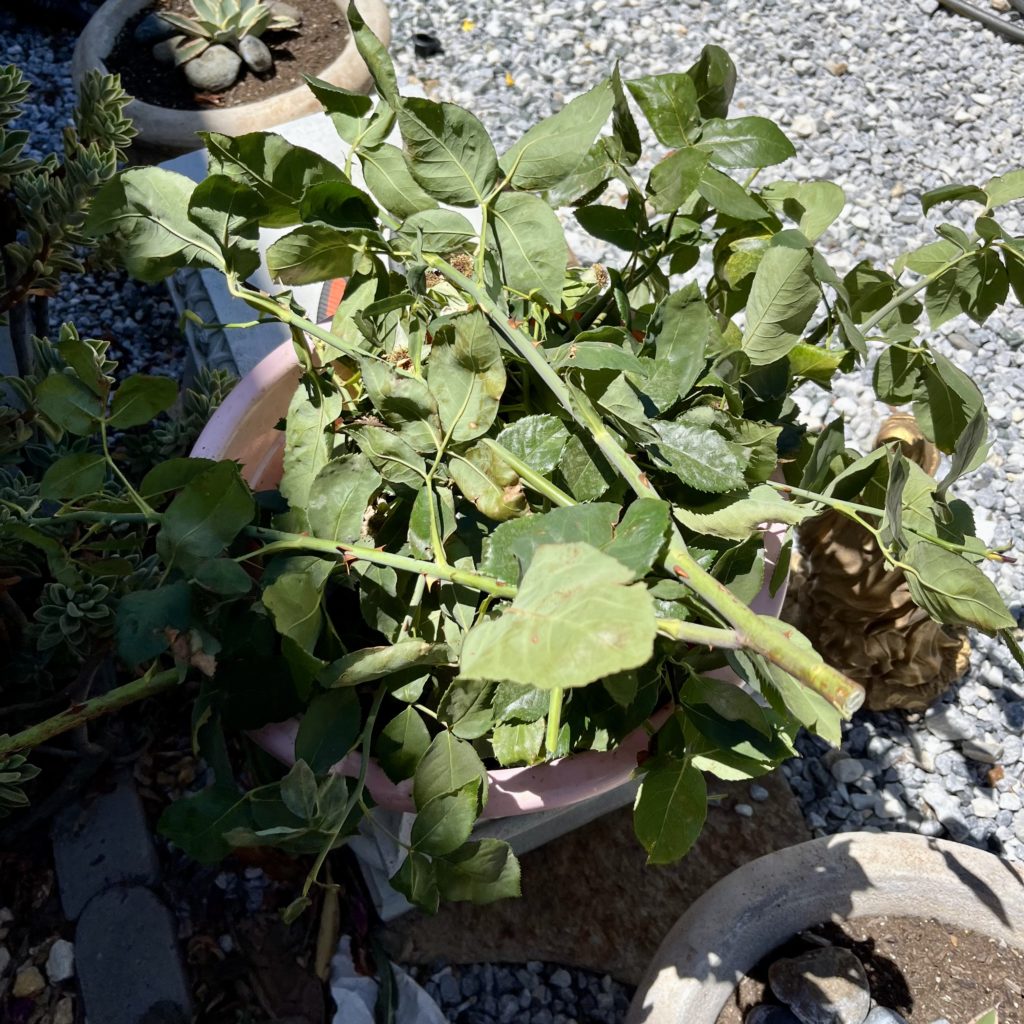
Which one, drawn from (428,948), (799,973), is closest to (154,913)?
(428,948)

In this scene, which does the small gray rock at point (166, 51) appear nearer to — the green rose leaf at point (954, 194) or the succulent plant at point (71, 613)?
the succulent plant at point (71, 613)

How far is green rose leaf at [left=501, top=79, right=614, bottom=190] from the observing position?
862mm

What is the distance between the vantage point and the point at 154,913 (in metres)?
1.39

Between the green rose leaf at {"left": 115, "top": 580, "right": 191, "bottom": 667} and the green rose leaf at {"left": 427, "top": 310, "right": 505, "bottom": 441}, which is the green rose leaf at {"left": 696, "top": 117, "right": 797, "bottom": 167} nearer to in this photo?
the green rose leaf at {"left": 427, "top": 310, "right": 505, "bottom": 441}

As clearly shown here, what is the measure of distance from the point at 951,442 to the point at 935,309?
0.14 metres

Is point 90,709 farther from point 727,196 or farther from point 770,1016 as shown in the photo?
point 770,1016

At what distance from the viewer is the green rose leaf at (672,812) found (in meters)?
0.83

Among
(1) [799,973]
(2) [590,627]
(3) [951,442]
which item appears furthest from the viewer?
(1) [799,973]

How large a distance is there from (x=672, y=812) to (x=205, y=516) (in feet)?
1.50

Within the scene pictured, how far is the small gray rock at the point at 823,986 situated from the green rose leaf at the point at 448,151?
3.07ft

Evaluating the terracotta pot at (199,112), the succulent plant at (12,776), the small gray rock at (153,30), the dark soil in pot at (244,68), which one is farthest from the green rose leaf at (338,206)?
the small gray rock at (153,30)

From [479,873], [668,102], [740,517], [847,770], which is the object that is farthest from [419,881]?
[847,770]

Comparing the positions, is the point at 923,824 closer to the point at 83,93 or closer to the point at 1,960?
the point at 1,960

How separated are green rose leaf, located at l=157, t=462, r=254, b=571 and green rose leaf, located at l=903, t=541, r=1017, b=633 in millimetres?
546
